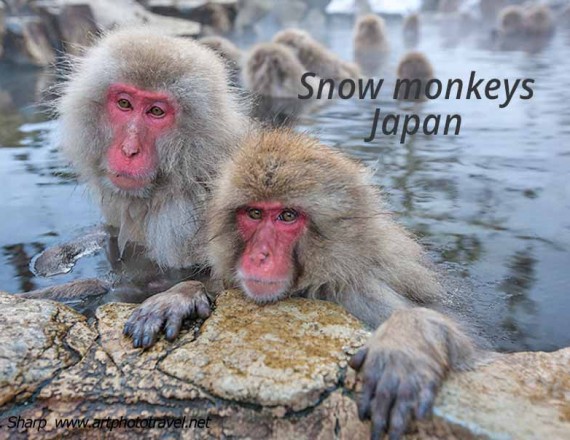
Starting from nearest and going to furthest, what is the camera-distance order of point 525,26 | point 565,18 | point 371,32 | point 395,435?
point 395,435, point 371,32, point 525,26, point 565,18

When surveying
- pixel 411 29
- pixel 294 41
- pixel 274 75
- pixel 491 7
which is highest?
pixel 491 7

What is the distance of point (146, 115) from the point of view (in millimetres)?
3746

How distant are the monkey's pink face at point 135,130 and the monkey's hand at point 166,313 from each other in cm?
83

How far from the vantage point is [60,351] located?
A: 265 centimetres

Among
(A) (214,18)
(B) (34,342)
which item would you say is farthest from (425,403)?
(A) (214,18)

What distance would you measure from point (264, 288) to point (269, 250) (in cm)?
16

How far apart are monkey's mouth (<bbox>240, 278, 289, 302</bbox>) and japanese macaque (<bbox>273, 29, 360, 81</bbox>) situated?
922 cm

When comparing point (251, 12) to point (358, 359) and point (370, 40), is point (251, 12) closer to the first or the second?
point (370, 40)

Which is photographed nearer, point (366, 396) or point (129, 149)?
point (366, 396)

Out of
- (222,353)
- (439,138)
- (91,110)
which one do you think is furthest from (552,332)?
(439,138)

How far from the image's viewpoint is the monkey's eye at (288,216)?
296 centimetres

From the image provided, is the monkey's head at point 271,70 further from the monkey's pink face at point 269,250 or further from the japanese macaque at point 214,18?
the japanese macaque at point 214,18

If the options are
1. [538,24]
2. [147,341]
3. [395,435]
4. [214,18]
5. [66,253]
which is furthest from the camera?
[538,24]

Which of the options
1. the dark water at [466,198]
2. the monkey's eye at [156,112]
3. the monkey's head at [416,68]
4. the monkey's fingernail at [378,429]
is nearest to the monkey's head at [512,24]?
the monkey's head at [416,68]
